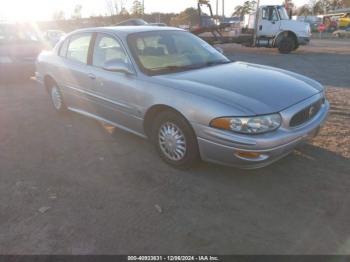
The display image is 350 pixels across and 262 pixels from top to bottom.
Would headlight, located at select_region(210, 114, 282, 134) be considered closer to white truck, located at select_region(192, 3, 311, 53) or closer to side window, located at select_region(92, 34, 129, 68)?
side window, located at select_region(92, 34, 129, 68)

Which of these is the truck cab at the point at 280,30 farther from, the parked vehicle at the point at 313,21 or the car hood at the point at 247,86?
the parked vehicle at the point at 313,21

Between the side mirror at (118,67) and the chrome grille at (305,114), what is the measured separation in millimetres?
1943

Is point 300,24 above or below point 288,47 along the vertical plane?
above

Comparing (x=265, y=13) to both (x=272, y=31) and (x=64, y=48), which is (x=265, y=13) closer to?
(x=272, y=31)

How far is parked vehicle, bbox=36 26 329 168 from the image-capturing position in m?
3.24

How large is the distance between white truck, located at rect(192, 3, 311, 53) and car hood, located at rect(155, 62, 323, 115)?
47.8ft

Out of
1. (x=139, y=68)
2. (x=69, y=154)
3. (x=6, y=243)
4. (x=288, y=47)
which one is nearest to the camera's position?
(x=6, y=243)

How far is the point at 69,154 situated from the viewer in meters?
4.43

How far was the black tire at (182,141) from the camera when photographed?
356 centimetres

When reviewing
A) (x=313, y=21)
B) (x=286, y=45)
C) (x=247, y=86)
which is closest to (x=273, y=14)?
(x=286, y=45)

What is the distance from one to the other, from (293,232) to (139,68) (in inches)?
97.0

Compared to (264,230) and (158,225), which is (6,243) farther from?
(264,230)

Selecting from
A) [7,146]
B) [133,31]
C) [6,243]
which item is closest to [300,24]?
[133,31]

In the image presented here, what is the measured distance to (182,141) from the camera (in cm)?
370
